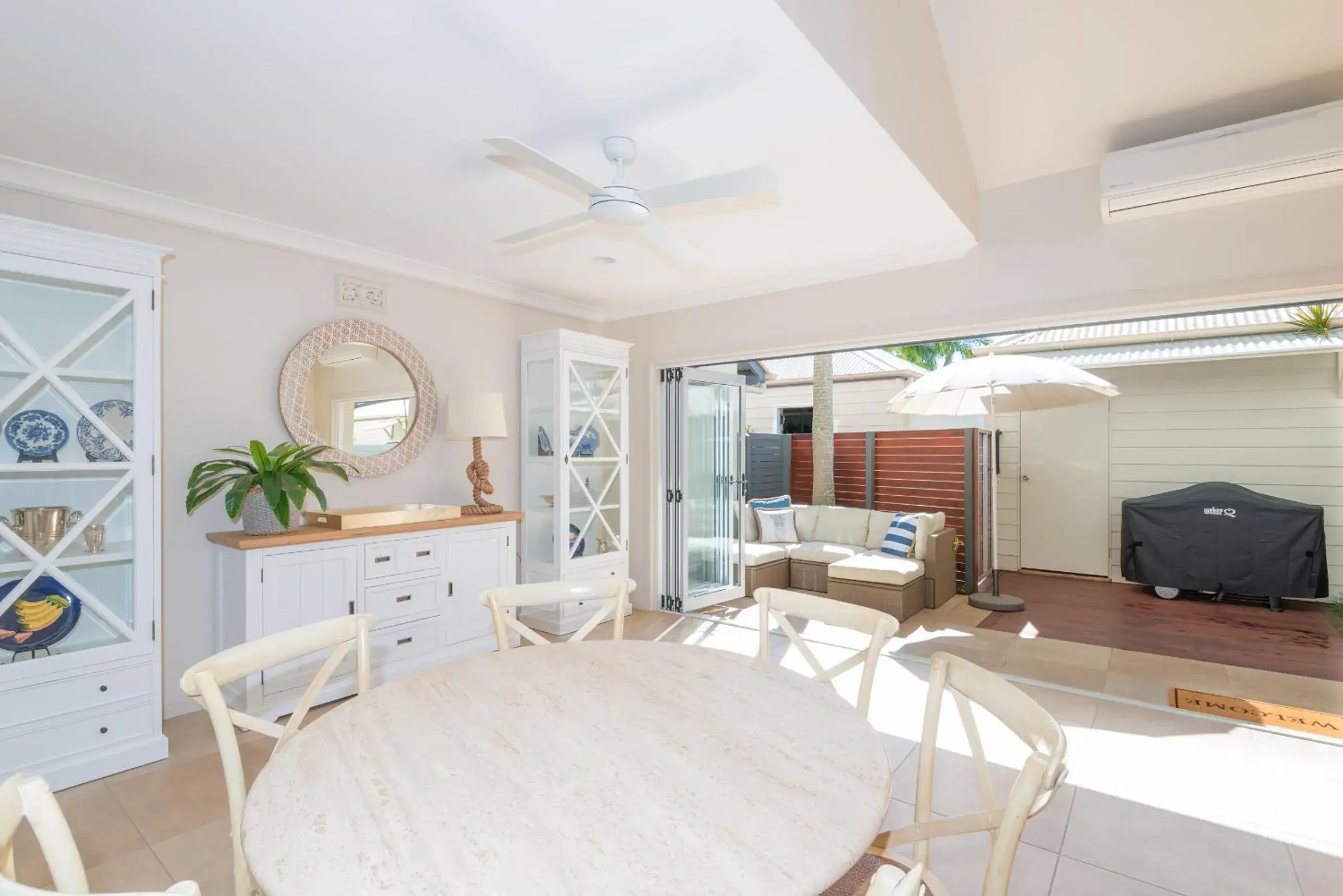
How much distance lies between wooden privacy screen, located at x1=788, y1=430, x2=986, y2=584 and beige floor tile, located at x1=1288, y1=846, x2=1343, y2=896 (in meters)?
3.66

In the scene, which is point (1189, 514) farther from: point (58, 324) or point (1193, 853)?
point (58, 324)

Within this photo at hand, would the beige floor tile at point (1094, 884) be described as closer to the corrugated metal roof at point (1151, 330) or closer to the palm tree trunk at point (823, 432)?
the corrugated metal roof at point (1151, 330)

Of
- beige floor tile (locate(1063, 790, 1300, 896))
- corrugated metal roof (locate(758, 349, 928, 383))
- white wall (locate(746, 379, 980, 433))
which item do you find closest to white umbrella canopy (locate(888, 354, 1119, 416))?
white wall (locate(746, 379, 980, 433))

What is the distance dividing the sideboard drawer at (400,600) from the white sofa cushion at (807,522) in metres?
3.60

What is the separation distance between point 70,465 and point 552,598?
6.28ft

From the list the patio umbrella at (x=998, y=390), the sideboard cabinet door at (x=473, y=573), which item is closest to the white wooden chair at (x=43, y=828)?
the sideboard cabinet door at (x=473, y=573)

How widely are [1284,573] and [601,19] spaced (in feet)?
20.7

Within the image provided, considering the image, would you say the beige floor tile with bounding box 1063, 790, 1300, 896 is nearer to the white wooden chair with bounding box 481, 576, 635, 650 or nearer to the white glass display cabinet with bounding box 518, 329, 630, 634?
the white wooden chair with bounding box 481, 576, 635, 650

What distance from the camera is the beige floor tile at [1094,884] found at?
1795mm

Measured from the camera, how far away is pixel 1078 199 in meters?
3.07

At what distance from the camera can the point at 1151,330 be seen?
547 centimetres

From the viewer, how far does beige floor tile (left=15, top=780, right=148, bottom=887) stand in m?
1.87

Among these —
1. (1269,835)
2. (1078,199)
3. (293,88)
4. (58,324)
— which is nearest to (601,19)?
(293,88)


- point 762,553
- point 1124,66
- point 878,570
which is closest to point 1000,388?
point 878,570
